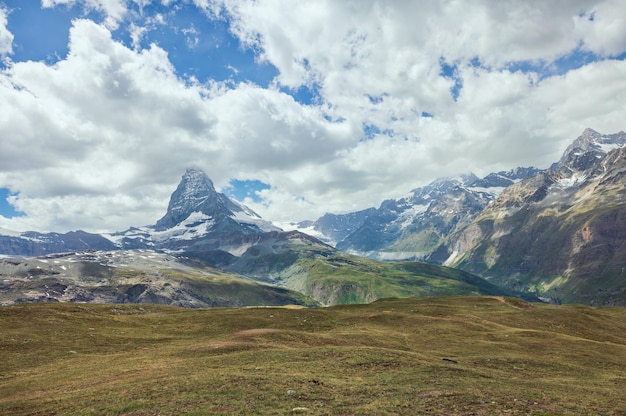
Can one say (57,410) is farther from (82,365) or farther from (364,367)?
(364,367)

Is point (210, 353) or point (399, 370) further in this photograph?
point (210, 353)

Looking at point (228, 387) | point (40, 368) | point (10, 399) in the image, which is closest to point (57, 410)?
point (10, 399)

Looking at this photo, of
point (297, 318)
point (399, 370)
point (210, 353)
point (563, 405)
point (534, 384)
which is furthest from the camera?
point (297, 318)

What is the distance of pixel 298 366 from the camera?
5081cm

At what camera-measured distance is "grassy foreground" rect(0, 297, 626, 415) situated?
36.2 metres

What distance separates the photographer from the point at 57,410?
1412 inches

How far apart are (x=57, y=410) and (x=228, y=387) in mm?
14776

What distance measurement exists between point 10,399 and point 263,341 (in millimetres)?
34749

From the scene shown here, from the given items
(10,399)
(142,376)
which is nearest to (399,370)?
(142,376)

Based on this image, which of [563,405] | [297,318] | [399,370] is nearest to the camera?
[563,405]

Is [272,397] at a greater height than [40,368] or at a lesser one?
greater

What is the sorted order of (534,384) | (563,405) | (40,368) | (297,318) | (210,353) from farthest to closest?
(297,318), (210,353), (40,368), (534,384), (563,405)

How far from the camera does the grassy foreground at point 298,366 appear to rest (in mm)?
36188

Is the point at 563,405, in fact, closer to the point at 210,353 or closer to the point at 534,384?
the point at 534,384
